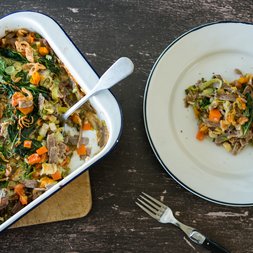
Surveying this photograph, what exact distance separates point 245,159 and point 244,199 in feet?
0.61

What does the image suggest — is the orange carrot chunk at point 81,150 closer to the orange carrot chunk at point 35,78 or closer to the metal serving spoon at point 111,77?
the metal serving spoon at point 111,77

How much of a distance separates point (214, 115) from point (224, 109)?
0.05 m

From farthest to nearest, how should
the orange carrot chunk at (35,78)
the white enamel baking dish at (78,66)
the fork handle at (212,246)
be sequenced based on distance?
the fork handle at (212,246)
the orange carrot chunk at (35,78)
the white enamel baking dish at (78,66)

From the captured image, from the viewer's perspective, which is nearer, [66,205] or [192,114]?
[66,205]

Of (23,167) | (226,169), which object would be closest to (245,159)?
(226,169)

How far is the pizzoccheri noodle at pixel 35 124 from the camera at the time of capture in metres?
1.73

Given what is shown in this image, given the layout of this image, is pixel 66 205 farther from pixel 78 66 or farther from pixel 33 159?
pixel 78 66

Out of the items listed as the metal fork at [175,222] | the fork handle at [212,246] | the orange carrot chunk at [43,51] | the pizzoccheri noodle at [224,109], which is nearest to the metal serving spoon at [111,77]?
the orange carrot chunk at [43,51]

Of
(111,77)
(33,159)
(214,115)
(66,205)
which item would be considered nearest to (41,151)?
(33,159)

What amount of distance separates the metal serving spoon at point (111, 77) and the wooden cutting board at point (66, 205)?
1.05 feet

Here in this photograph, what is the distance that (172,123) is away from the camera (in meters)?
1.96

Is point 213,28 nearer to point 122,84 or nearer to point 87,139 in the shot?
point 122,84

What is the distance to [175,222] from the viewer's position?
1905 millimetres

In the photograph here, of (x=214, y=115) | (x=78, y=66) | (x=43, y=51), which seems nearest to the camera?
(x=78, y=66)
